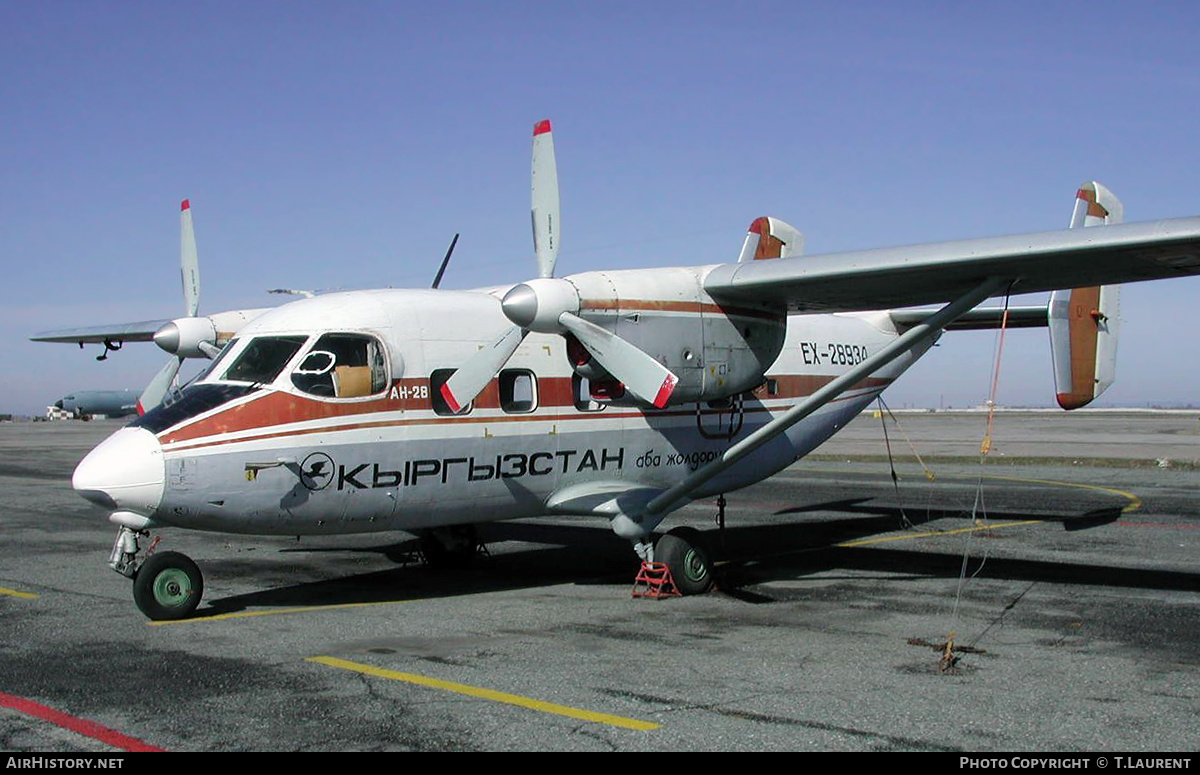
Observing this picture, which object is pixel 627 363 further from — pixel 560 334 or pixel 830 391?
pixel 830 391

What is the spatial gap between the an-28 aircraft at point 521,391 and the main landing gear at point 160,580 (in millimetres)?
21

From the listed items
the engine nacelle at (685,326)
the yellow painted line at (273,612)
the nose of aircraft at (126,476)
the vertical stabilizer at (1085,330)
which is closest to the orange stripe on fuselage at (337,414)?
the nose of aircraft at (126,476)

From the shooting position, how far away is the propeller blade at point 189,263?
680 inches

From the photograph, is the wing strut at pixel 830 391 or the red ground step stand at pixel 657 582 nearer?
the wing strut at pixel 830 391

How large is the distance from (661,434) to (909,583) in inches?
148

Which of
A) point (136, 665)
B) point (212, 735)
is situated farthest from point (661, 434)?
point (212, 735)

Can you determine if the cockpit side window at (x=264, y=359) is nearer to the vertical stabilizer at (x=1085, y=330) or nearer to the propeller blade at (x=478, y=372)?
the propeller blade at (x=478, y=372)

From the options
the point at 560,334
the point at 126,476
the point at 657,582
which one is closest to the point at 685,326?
the point at 560,334

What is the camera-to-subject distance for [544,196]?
42.2ft

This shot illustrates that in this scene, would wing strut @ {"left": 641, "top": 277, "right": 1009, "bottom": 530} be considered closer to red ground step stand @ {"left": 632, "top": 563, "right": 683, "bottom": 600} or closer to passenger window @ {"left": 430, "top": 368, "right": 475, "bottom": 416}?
red ground step stand @ {"left": 632, "top": 563, "right": 683, "bottom": 600}

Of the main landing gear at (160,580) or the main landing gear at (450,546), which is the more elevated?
the main landing gear at (160,580)

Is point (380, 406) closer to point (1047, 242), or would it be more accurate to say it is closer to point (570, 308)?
point (570, 308)

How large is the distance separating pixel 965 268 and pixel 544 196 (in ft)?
16.0

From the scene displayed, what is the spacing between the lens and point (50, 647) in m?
10.2
